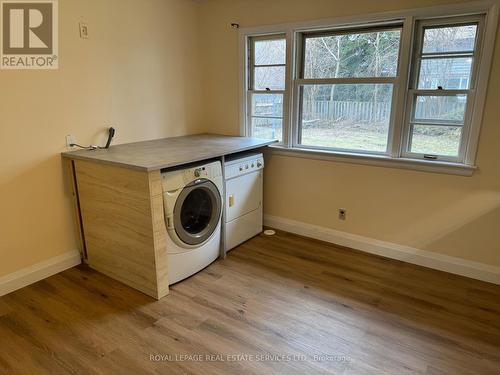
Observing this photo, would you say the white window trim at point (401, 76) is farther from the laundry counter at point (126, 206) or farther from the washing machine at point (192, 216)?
the washing machine at point (192, 216)

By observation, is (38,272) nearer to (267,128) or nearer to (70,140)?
(70,140)

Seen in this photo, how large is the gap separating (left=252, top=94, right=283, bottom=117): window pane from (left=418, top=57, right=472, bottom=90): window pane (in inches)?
49.1

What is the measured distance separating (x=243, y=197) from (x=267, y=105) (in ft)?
3.29

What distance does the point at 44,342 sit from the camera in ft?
6.46

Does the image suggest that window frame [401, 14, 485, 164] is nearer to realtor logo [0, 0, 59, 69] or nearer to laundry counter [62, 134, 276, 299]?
laundry counter [62, 134, 276, 299]

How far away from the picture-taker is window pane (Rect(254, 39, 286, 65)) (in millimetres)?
3244

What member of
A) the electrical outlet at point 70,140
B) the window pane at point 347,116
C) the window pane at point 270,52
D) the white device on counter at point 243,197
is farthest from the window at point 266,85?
the electrical outlet at point 70,140

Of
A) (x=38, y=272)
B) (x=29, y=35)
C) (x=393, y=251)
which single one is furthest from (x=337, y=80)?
(x=38, y=272)

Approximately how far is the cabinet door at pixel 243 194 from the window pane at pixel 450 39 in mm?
1710

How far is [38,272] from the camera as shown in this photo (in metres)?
2.59

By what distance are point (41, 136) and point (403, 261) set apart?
299 centimetres

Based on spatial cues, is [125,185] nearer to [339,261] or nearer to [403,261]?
[339,261]

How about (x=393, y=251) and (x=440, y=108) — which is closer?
(x=440, y=108)

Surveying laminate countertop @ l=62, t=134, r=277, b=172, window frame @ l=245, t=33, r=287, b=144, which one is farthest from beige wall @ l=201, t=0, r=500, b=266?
laminate countertop @ l=62, t=134, r=277, b=172
